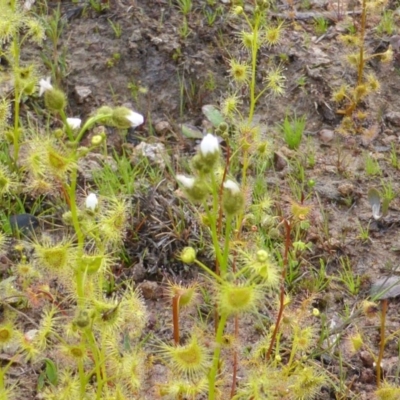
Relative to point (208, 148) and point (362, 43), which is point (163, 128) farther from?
point (208, 148)

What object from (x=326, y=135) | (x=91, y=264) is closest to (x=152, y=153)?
(x=326, y=135)

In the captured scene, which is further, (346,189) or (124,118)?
(346,189)

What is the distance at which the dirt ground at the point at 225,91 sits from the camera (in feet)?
10.1

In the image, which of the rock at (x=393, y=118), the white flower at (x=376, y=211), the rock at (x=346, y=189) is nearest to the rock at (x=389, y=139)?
the rock at (x=393, y=118)

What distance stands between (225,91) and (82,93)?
85 centimetres

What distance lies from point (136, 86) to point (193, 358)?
2.43 m

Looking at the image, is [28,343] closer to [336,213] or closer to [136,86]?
[336,213]

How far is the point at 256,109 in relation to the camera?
4.00 meters

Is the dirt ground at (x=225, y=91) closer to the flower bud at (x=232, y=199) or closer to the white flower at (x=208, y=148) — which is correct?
the flower bud at (x=232, y=199)

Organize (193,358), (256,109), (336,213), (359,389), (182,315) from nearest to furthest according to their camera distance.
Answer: (193,358)
(359,389)
(182,315)
(336,213)
(256,109)

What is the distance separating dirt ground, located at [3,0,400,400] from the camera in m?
3.07

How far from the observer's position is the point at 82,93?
3.95 meters

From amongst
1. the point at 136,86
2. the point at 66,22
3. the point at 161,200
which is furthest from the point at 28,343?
the point at 66,22

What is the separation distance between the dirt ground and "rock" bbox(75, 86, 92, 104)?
11 millimetres
